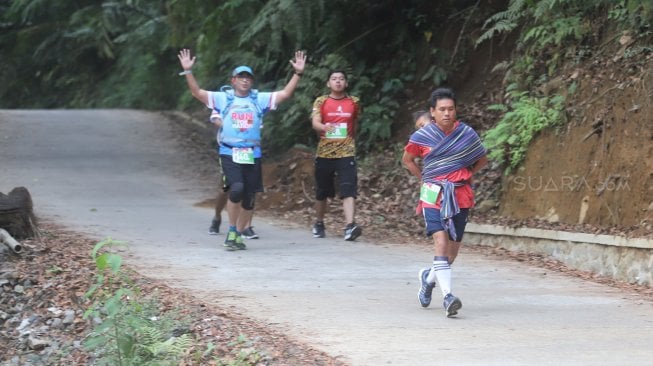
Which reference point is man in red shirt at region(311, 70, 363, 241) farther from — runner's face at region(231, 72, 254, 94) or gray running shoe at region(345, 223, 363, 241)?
runner's face at region(231, 72, 254, 94)

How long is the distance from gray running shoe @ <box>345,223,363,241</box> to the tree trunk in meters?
3.53

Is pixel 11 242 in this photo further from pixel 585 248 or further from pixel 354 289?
pixel 585 248

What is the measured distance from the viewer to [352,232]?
12.2 meters

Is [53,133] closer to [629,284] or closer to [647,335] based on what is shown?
[629,284]

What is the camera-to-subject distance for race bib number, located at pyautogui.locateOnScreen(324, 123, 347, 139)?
12.3 meters

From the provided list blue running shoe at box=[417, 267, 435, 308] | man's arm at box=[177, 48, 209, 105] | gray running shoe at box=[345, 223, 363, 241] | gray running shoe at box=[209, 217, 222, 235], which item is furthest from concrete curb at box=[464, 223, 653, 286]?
man's arm at box=[177, 48, 209, 105]

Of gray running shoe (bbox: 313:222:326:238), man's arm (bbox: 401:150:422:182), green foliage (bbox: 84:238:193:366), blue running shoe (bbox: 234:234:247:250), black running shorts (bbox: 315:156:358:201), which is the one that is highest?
man's arm (bbox: 401:150:422:182)

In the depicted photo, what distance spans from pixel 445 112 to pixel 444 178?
1.70 feet

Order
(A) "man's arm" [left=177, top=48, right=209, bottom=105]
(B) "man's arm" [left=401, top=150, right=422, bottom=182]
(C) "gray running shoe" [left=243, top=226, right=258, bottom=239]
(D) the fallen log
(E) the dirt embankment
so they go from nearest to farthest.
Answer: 1. (B) "man's arm" [left=401, top=150, right=422, bottom=182]
2. (D) the fallen log
3. (E) the dirt embankment
4. (A) "man's arm" [left=177, top=48, right=209, bottom=105]
5. (C) "gray running shoe" [left=243, top=226, right=258, bottom=239]

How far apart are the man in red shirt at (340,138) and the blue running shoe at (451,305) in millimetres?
4257

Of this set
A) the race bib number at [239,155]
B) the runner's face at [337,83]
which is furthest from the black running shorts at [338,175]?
the race bib number at [239,155]

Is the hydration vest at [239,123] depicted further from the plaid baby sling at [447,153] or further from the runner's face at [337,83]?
the plaid baby sling at [447,153]

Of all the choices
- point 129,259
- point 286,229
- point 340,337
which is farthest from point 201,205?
point 340,337

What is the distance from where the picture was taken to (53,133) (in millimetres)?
22094
